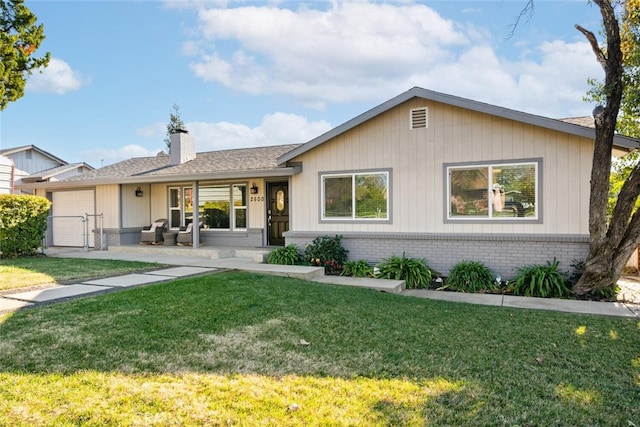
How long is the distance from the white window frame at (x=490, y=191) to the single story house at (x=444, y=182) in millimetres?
21

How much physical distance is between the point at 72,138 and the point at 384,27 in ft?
88.0

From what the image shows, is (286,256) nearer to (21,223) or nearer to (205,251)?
(205,251)

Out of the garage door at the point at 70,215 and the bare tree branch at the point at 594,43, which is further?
the garage door at the point at 70,215

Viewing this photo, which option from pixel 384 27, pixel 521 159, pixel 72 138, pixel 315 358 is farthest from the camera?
pixel 72 138

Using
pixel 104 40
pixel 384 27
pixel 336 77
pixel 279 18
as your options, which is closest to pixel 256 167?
pixel 279 18

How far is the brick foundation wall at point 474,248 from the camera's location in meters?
8.48

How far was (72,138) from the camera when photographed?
30469 mm

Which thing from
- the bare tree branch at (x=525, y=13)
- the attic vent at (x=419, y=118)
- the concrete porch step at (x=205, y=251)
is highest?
the bare tree branch at (x=525, y=13)

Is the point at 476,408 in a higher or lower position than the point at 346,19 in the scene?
lower

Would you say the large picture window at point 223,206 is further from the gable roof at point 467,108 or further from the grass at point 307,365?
the grass at point 307,365

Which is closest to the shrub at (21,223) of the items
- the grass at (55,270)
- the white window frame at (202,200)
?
the grass at (55,270)

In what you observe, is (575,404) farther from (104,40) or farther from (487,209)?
(104,40)

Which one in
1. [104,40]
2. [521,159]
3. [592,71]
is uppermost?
[104,40]

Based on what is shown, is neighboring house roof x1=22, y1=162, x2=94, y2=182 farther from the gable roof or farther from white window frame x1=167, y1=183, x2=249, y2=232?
the gable roof
